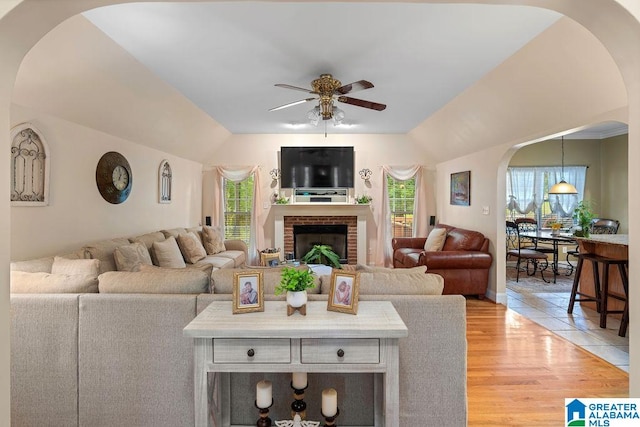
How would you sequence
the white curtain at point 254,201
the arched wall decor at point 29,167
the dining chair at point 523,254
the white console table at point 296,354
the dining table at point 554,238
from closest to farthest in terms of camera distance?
the white console table at point 296,354 → the arched wall decor at point 29,167 → the dining table at point 554,238 → the dining chair at point 523,254 → the white curtain at point 254,201

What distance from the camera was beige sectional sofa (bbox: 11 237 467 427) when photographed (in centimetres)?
202

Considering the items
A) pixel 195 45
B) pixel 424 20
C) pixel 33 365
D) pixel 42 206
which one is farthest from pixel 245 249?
pixel 424 20

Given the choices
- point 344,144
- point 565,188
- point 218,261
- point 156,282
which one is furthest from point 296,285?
point 565,188

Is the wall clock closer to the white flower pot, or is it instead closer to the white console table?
the white console table

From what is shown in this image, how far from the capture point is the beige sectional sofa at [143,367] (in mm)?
2021

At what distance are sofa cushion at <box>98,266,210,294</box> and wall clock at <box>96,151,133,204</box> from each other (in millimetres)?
2169

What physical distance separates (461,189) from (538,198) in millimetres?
2665

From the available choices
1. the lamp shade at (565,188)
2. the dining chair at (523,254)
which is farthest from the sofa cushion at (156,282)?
the lamp shade at (565,188)

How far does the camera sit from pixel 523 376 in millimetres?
2781

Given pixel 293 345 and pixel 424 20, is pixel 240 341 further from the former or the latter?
pixel 424 20

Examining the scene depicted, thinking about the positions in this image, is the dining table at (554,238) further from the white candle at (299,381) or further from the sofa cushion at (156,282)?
the sofa cushion at (156,282)

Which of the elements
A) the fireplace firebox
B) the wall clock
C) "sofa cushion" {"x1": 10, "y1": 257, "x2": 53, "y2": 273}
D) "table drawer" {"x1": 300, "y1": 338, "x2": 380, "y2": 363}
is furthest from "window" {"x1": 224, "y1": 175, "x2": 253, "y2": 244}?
"table drawer" {"x1": 300, "y1": 338, "x2": 380, "y2": 363}

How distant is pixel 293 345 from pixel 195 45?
268 centimetres

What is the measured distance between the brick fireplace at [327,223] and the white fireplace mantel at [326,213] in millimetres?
64
